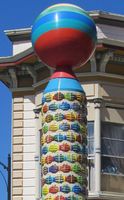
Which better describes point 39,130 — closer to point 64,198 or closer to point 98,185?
point 98,185

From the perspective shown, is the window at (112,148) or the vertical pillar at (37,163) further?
the vertical pillar at (37,163)

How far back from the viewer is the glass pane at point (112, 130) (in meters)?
21.7

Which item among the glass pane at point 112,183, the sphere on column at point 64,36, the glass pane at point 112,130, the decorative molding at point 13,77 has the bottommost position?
the glass pane at point 112,183

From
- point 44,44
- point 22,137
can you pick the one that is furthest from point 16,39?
point 44,44

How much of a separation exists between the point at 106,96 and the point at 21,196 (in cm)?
413

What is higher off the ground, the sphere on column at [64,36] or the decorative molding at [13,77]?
the decorative molding at [13,77]

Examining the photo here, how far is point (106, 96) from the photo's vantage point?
2169 centimetres

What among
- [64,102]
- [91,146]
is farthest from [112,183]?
[64,102]

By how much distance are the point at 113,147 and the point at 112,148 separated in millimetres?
45

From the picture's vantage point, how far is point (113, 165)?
21562 mm

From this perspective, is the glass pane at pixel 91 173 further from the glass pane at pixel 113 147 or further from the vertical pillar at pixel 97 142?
the glass pane at pixel 113 147

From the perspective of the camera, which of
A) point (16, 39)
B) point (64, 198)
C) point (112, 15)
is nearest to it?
point (64, 198)

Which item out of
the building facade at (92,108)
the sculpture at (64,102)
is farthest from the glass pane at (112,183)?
the sculpture at (64,102)

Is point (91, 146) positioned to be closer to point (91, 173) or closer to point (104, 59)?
point (91, 173)
